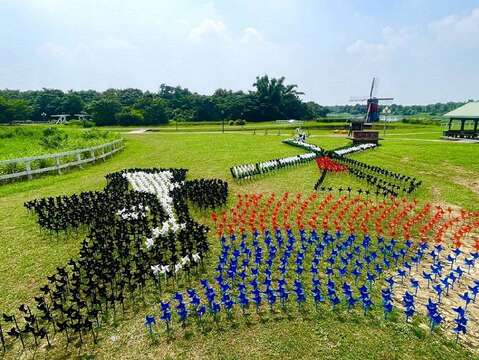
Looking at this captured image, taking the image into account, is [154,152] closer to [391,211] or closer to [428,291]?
[391,211]

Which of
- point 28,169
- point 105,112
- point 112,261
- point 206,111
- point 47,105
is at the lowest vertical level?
point 112,261

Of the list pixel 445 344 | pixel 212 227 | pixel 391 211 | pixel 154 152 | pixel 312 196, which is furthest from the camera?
pixel 154 152

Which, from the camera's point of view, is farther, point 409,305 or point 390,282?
point 390,282

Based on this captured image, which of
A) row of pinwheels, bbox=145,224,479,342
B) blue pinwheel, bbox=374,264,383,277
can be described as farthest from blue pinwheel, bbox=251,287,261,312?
blue pinwheel, bbox=374,264,383,277

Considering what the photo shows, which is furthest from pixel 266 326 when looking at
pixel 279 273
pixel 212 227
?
pixel 212 227

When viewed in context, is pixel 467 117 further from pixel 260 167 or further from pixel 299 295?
pixel 299 295

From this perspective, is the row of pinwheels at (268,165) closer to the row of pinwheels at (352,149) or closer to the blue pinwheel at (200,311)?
the row of pinwheels at (352,149)

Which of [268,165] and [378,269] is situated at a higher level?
[268,165]

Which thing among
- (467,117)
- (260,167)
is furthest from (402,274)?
(467,117)

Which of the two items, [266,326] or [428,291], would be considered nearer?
[266,326]
